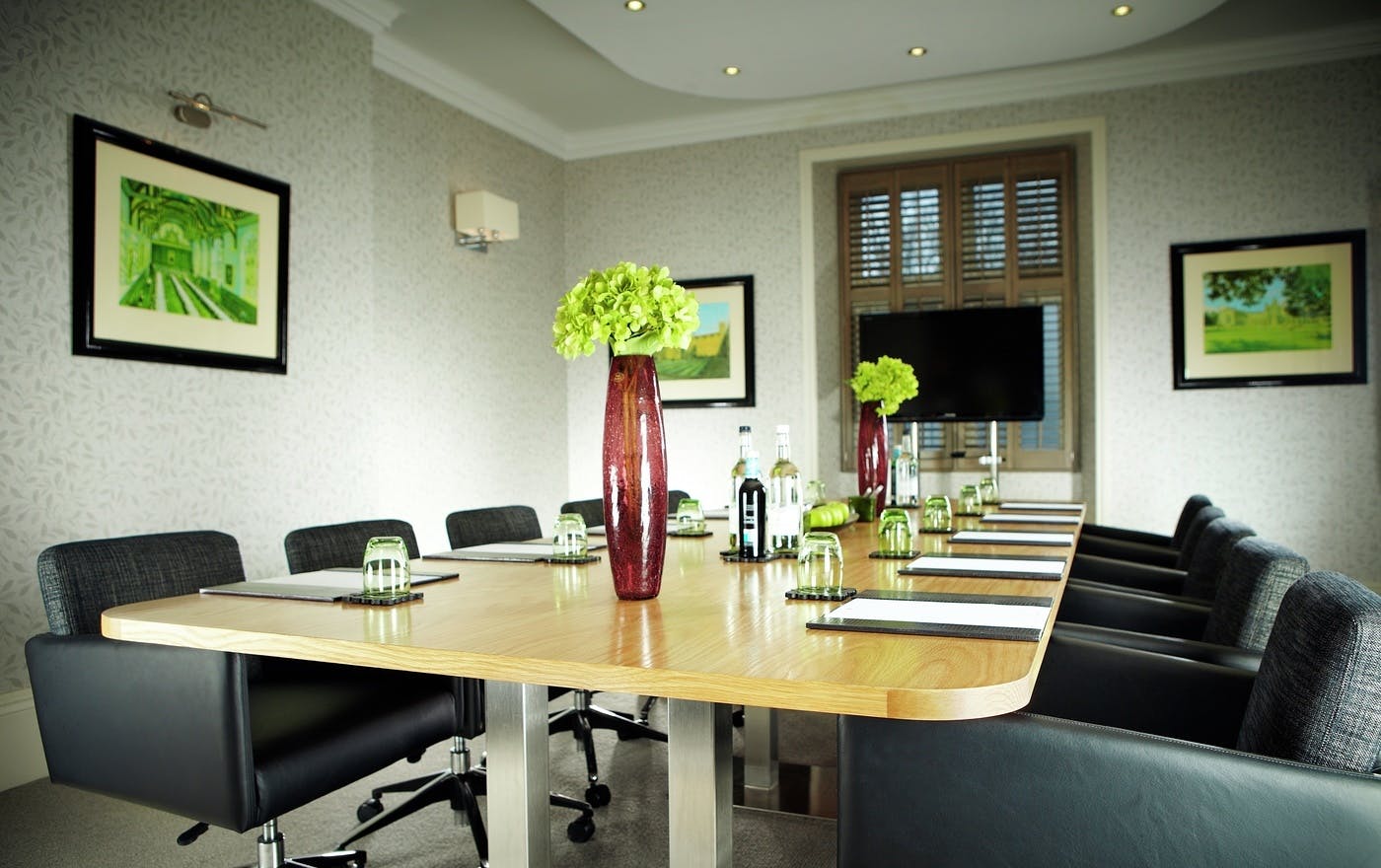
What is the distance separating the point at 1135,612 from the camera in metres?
2.31

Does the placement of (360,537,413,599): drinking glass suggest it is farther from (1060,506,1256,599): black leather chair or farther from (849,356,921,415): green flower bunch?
(849,356,921,415): green flower bunch

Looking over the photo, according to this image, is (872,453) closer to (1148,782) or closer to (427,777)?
(427,777)

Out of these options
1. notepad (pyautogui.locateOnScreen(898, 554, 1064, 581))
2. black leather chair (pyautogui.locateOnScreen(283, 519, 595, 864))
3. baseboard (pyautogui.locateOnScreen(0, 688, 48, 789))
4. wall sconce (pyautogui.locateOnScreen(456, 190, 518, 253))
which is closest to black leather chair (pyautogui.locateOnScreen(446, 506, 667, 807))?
black leather chair (pyautogui.locateOnScreen(283, 519, 595, 864))

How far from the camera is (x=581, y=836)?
245cm

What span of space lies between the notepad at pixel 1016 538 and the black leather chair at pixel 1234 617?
12.1 inches

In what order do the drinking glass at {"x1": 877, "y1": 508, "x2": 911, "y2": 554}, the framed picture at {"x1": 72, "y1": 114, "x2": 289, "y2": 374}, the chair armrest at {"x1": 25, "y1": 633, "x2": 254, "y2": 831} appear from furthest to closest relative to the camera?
the framed picture at {"x1": 72, "y1": 114, "x2": 289, "y2": 374} < the drinking glass at {"x1": 877, "y1": 508, "x2": 911, "y2": 554} < the chair armrest at {"x1": 25, "y1": 633, "x2": 254, "y2": 831}

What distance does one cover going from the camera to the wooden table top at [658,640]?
1029mm

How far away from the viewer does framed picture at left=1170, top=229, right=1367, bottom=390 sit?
504 centimetres

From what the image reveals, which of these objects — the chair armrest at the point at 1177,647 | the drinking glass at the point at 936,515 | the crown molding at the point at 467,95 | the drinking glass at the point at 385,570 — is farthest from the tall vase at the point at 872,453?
the crown molding at the point at 467,95

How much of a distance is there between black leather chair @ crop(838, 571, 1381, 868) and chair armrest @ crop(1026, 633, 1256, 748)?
1.09 ft

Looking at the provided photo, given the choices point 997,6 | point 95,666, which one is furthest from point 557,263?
point 95,666

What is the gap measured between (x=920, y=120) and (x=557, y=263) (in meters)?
2.65

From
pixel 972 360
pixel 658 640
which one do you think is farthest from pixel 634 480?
pixel 972 360

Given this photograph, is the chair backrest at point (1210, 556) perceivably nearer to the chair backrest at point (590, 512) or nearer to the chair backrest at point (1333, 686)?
the chair backrest at point (1333, 686)
